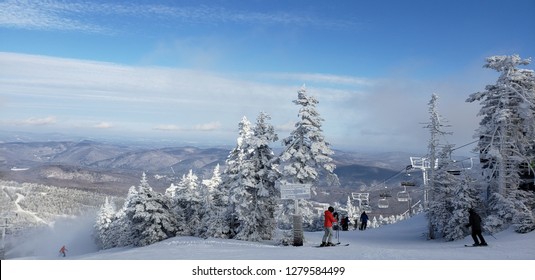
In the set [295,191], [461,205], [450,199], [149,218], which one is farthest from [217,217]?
[461,205]

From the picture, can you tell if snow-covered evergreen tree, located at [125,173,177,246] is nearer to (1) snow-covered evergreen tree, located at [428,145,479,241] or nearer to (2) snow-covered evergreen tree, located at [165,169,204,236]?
(2) snow-covered evergreen tree, located at [165,169,204,236]

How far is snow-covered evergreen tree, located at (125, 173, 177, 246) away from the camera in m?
37.2

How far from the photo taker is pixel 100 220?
79375 millimetres

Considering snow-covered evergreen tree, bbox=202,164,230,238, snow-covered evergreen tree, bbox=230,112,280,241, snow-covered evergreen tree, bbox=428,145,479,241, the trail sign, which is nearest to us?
the trail sign

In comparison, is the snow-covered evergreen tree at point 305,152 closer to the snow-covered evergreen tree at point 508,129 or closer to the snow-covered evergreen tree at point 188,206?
the snow-covered evergreen tree at point 508,129

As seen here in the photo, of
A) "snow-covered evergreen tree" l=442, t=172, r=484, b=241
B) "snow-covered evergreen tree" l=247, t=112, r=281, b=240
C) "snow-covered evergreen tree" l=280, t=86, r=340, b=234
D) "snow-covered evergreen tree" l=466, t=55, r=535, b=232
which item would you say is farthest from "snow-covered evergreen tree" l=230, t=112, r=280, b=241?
"snow-covered evergreen tree" l=466, t=55, r=535, b=232

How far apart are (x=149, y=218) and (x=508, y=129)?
1135 inches

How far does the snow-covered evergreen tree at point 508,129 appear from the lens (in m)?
25.2

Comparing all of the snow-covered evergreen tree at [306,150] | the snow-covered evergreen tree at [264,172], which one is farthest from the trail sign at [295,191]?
the snow-covered evergreen tree at [264,172]

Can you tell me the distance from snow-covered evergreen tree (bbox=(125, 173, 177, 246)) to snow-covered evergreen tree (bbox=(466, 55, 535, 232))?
2593 cm

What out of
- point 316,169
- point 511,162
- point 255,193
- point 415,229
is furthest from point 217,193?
point 511,162

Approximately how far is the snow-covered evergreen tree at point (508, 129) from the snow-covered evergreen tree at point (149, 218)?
85.1 feet

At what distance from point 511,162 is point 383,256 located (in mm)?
16539

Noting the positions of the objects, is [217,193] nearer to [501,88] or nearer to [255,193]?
[255,193]
